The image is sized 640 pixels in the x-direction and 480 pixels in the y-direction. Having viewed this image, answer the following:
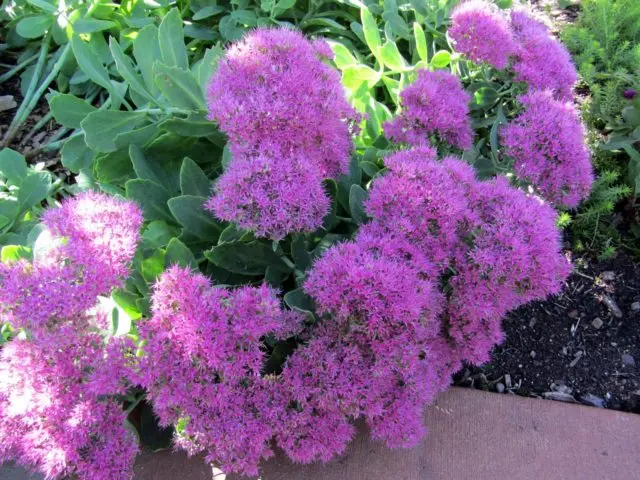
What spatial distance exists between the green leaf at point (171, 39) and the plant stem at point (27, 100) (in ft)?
2.51

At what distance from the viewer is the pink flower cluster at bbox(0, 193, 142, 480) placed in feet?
2.86

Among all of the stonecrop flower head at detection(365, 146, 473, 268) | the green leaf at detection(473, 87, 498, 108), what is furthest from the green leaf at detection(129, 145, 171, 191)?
the green leaf at detection(473, 87, 498, 108)

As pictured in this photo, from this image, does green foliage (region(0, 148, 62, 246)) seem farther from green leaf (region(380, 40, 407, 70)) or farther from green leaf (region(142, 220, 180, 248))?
Result: green leaf (region(380, 40, 407, 70))

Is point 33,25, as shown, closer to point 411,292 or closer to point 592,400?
point 411,292

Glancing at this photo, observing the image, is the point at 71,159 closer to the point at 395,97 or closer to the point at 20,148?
the point at 20,148

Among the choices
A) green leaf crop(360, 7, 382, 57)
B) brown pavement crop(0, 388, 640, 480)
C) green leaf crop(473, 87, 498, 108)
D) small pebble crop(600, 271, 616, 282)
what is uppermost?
green leaf crop(360, 7, 382, 57)

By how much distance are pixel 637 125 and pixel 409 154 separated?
109 cm

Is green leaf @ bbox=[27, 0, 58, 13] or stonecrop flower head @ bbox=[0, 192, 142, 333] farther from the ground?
green leaf @ bbox=[27, 0, 58, 13]

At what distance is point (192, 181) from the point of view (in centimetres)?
122

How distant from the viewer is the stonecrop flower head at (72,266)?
91 cm

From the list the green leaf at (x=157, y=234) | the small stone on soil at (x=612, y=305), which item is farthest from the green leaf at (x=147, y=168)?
the small stone on soil at (x=612, y=305)

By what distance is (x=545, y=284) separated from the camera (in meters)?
1.09

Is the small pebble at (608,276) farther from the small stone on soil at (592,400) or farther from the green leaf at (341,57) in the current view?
the green leaf at (341,57)

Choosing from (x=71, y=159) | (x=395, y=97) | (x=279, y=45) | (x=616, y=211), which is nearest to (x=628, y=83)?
(x=616, y=211)
